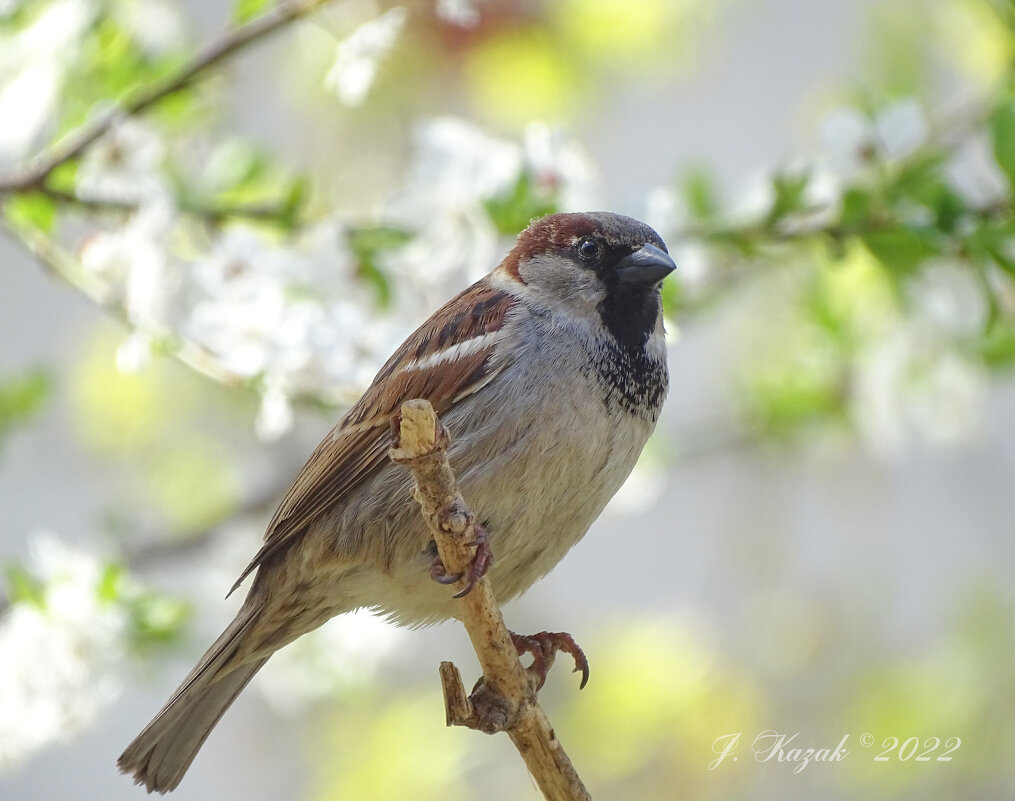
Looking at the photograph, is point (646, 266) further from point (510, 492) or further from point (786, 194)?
point (510, 492)

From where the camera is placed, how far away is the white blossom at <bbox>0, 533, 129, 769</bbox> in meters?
2.19

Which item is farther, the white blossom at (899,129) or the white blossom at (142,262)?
the white blossom at (899,129)

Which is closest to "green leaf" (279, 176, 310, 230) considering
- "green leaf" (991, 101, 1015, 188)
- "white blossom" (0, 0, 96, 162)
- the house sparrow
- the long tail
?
the house sparrow

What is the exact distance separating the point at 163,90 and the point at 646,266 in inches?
35.5

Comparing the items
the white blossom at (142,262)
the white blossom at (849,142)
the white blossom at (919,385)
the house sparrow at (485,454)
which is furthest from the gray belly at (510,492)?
the white blossom at (919,385)

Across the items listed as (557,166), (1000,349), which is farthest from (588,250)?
(1000,349)

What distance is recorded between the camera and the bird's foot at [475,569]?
1.71 metres

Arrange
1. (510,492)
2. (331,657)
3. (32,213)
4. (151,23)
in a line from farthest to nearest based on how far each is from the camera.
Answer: (331,657)
(151,23)
(32,213)
(510,492)

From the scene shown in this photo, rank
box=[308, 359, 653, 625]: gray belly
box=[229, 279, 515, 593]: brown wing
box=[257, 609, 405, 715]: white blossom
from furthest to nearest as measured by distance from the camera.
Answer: box=[257, 609, 405, 715]: white blossom
box=[229, 279, 515, 593]: brown wing
box=[308, 359, 653, 625]: gray belly

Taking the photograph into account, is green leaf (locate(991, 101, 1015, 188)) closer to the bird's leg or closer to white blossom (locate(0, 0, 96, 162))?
the bird's leg

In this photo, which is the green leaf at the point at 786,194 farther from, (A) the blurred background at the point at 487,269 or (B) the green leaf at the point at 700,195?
(B) the green leaf at the point at 700,195

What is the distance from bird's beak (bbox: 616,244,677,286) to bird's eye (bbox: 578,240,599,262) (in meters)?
0.06

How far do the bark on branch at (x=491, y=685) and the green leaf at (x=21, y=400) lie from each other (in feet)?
3.48

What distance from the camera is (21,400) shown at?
236 centimetres
